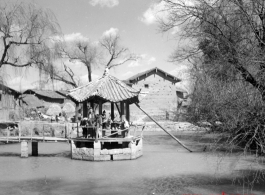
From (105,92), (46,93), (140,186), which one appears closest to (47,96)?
(46,93)

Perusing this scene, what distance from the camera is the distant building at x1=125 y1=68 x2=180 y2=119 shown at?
40.4m

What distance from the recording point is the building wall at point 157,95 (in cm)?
4038

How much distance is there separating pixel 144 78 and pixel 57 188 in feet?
105

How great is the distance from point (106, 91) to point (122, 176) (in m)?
5.32

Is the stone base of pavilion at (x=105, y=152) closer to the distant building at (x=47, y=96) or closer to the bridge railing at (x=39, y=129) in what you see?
the bridge railing at (x=39, y=129)

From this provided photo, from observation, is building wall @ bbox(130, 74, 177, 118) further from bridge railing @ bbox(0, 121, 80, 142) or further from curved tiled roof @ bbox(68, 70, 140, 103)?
curved tiled roof @ bbox(68, 70, 140, 103)

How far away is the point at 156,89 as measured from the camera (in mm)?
40844

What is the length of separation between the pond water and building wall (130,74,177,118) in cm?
2370

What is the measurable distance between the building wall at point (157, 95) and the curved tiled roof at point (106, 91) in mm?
23070

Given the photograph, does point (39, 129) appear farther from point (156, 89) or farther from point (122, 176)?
point (156, 89)

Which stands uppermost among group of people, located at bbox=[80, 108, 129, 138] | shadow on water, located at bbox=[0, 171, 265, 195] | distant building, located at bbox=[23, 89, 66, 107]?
distant building, located at bbox=[23, 89, 66, 107]

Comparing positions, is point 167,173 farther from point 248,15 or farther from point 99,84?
point 248,15

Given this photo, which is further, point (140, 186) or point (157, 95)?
point (157, 95)

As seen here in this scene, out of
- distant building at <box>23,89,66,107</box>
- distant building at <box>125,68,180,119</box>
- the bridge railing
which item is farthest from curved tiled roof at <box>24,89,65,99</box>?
the bridge railing
